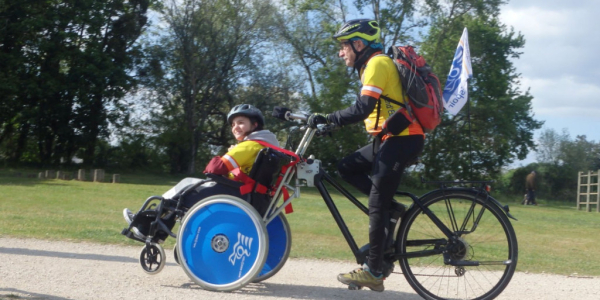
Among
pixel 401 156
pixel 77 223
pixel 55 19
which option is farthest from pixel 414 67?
pixel 55 19

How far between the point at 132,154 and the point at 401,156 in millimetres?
34562

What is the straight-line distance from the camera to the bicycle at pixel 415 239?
16.6 ft

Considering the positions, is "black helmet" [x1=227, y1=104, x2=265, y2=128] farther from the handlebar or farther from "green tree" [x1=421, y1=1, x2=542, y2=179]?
"green tree" [x1=421, y1=1, x2=542, y2=179]

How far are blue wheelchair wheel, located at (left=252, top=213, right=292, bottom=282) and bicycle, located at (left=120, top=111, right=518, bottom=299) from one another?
1.57 feet

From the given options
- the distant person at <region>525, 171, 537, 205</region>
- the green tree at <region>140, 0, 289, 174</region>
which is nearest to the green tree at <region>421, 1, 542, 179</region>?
the distant person at <region>525, 171, 537, 205</region>

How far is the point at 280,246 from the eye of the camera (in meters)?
5.99

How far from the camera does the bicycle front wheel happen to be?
198 inches

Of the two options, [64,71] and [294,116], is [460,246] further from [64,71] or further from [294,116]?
[64,71]

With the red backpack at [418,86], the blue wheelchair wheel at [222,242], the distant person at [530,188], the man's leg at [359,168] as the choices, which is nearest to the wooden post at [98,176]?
the distant person at [530,188]

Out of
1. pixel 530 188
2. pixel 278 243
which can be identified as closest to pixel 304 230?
pixel 278 243

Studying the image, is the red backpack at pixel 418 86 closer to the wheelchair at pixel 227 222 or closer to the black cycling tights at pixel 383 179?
the black cycling tights at pixel 383 179

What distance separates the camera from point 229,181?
17.8 ft

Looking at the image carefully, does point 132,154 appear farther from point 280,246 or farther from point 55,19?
point 280,246

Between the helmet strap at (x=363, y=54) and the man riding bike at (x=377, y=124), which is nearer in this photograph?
the man riding bike at (x=377, y=124)
